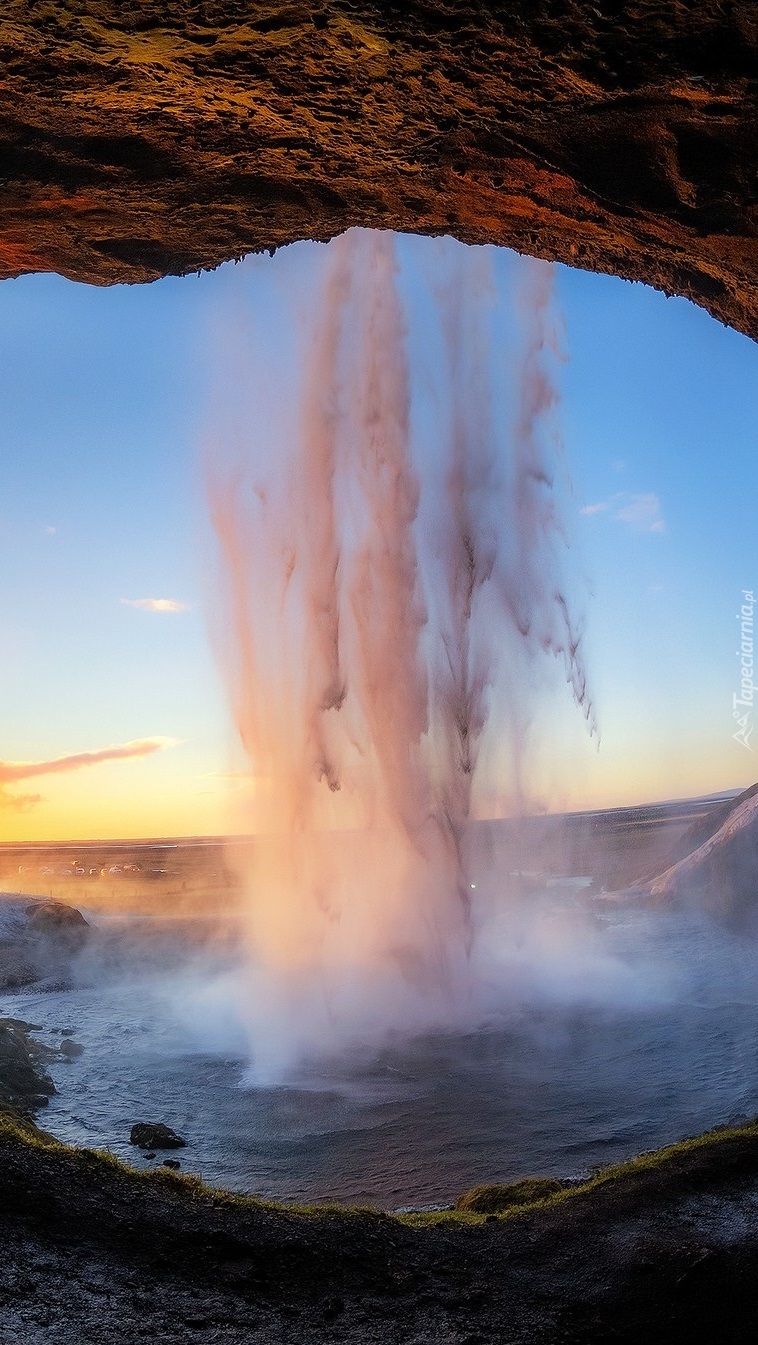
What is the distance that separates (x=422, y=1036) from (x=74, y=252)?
14.4 metres

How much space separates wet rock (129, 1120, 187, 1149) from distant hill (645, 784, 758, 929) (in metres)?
19.4

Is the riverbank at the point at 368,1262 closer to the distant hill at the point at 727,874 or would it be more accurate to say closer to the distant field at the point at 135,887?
the distant hill at the point at 727,874

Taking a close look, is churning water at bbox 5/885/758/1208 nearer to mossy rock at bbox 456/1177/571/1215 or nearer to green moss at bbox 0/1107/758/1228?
mossy rock at bbox 456/1177/571/1215

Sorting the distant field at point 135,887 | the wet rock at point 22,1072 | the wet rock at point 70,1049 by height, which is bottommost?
the distant field at point 135,887

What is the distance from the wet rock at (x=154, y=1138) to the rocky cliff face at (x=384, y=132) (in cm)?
1065

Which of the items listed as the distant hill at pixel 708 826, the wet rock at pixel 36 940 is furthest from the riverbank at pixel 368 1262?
the distant hill at pixel 708 826

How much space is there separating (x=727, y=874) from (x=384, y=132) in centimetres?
2603

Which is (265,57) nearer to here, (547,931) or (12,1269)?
(12,1269)

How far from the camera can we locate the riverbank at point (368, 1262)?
4711 millimetres

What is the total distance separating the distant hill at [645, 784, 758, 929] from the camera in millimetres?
25203

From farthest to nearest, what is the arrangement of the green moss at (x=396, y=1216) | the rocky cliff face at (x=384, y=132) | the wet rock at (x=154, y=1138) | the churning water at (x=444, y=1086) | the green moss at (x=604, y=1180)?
the wet rock at (x=154, y=1138) → the churning water at (x=444, y=1086) → the green moss at (x=604, y=1180) → the green moss at (x=396, y=1216) → the rocky cliff face at (x=384, y=132)

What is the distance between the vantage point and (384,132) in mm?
5410

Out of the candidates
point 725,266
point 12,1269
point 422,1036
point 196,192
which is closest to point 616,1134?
point 422,1036

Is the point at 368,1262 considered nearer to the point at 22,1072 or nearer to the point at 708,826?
the point at 22,1072
